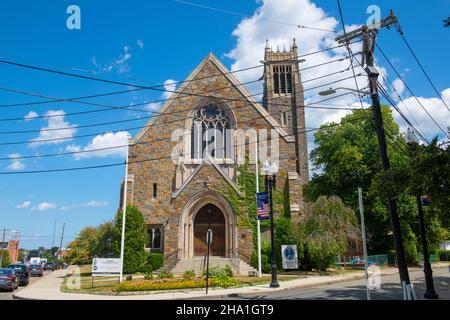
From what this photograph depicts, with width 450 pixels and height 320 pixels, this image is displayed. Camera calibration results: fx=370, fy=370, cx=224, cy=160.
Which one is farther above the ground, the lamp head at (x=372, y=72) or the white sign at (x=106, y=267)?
the lamp head at (x=372, y=72)

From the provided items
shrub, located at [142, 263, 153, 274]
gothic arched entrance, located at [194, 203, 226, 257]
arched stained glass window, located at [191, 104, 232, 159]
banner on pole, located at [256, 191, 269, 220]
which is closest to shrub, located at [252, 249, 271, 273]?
gothic arched entrance, located at [194, 203, 226, 257]

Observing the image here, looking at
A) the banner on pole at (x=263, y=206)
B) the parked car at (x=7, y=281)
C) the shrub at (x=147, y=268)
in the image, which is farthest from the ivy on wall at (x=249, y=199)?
the parked car at (x=7, y=281)

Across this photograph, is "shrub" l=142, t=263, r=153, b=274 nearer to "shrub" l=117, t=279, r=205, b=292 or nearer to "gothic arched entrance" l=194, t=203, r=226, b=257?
"gothic arched entrance" l=194, t=203, r=226, b=257

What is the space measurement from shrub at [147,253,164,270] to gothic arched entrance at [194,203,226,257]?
246cm

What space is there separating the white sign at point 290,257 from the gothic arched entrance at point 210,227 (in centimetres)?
560

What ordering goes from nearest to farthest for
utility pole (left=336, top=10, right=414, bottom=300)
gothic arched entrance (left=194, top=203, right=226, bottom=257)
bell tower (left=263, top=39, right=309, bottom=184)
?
utility pole (left=336, top=10, right=414, bottom=300)
gothic arched entrance (left=194, top=203, right=226, bottom=257)
bell tower (left=263, top=39, right=309, bottom=184)

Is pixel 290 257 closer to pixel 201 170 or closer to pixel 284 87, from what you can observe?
pixel 201 170

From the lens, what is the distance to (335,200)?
87.2ft

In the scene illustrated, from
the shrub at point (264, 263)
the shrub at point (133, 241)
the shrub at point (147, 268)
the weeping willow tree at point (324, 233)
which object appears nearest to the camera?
the weeping willow tree at point (324, 233)

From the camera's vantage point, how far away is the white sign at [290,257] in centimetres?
2219

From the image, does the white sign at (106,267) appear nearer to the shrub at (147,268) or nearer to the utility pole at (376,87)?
the shrub at (147,268)

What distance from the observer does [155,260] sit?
2628 centimetres

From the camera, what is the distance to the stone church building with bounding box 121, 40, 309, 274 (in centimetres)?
2598
